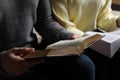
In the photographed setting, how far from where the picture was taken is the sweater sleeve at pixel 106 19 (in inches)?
54.1

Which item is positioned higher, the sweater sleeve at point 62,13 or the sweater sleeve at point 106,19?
the sweater sleeve at point 62,13

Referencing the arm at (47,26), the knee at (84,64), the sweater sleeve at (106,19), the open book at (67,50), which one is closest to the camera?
the open book at (67,50)

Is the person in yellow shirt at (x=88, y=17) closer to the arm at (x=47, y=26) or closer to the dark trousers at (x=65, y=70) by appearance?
the arm at (x=47, y=26)

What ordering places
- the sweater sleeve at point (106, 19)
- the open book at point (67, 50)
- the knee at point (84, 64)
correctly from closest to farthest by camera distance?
the open book at point (67, 50) → the knee at point (84, 64) → the sweater sleeve at point (106, 19)

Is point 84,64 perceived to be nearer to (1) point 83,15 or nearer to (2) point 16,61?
(2) point 16,61

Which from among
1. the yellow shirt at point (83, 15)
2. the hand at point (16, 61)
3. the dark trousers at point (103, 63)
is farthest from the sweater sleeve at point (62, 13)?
the hand at point (16, 61)

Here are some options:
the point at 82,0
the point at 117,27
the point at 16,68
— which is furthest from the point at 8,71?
the point at 117,27

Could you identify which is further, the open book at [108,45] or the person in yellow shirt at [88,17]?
Answer: the person in yellow shirt at [88,17]

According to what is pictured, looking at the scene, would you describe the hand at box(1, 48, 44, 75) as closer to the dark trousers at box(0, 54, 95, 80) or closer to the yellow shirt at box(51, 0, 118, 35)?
the dark trousers at box(0, 54, 95, 80)

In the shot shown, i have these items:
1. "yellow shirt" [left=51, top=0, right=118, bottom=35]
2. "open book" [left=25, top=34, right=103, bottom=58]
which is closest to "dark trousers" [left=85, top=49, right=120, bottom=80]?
"yellow shirt" [left=51, top=0, right=118, bottom=35]

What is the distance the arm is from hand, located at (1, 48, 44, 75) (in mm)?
→ 279

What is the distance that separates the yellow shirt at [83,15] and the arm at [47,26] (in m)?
0.06

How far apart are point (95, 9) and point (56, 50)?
528 millimetres

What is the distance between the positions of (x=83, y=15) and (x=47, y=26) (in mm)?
221
